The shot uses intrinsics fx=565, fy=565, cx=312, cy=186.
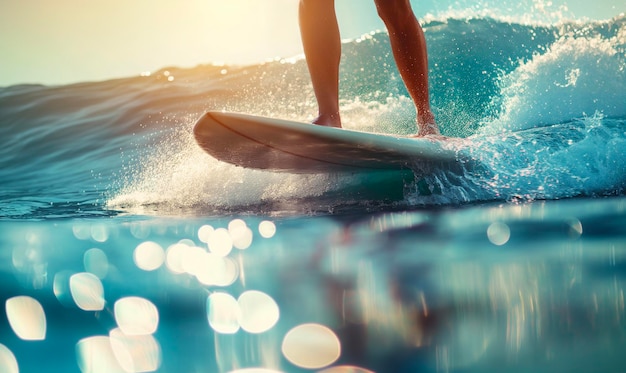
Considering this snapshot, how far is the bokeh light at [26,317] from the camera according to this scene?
2.12 ft

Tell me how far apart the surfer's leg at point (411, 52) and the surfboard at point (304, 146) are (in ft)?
0.76

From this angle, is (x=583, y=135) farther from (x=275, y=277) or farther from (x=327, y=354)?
(x=327, y=354)

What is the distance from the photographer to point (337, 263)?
0.92 m

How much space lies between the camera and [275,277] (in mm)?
848

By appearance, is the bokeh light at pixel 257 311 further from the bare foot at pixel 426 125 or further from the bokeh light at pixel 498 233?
the bare foot at pixel 426 125

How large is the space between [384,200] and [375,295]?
3.06 feet

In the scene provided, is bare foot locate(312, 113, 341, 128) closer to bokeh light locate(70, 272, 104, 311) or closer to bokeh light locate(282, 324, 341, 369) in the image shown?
bokeh light locate(70, 272, 104, 311)

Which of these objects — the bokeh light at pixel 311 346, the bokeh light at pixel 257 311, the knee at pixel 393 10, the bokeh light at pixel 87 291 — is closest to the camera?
the bokeh light at pixel 311 346

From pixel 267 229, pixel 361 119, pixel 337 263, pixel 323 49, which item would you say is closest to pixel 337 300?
pixel 337 263

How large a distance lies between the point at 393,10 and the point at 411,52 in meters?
0.15

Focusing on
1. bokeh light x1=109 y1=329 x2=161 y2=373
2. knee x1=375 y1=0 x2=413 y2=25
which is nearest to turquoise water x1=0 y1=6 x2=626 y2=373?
bokeh light x1=109 y1=329 x2=161 y2=373

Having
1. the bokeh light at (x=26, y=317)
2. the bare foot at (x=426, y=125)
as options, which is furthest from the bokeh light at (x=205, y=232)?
the bare foot at (x=426, y=125)

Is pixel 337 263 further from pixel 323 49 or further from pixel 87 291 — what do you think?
pixel 323 49

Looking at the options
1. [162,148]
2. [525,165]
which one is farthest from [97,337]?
→ [162,148]
